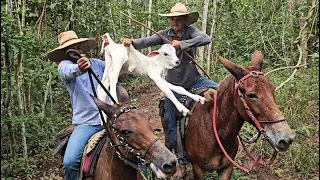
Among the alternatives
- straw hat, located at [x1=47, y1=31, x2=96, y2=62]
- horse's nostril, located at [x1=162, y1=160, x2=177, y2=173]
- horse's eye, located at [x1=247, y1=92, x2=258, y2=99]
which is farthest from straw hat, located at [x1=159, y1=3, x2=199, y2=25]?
horse's nostril, located at [x1=162, y1=160, x2=177, y2=173]

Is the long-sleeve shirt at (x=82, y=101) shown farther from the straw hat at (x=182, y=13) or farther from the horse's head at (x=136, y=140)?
the straw hat at (x=182, y=13)

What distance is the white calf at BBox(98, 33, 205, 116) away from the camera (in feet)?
14.3

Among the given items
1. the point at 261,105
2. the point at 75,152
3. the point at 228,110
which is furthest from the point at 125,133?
the point at 228,110

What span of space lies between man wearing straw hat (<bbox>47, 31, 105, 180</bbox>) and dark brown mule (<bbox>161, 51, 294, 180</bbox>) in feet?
4.69

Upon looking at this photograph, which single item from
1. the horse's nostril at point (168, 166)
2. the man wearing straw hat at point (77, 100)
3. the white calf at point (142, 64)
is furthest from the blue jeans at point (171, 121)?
the horse's nostril at point (168, 166)

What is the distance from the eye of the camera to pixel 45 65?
722cm

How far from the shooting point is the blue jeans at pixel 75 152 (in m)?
4.03

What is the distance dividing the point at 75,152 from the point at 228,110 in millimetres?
1920

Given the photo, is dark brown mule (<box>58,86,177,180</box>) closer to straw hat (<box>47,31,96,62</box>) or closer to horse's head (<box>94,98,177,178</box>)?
horse's head (<box>94,98,177,178</box>)

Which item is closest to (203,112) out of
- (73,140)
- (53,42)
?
(73,140)

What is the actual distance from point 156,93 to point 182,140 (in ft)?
25.0

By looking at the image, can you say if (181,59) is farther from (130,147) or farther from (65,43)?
(130,147)

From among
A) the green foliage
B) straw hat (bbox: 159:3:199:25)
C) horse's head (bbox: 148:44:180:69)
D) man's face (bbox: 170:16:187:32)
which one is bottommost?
the green foliage

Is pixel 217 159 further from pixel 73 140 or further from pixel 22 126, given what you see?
pixel 22 126
